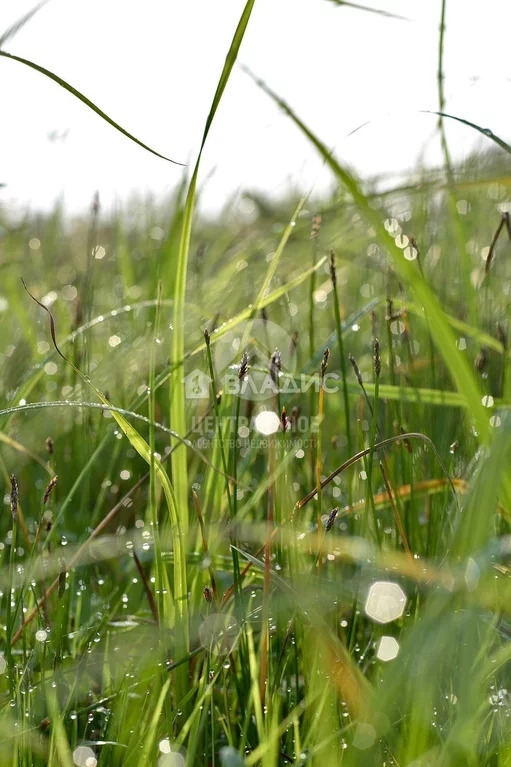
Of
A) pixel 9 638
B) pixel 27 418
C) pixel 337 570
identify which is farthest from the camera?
pixel 27 418

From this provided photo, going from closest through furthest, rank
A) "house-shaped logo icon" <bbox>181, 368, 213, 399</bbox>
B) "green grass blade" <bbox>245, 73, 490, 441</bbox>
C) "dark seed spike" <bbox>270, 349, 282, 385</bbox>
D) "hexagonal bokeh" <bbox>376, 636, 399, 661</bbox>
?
"green grass blade" <bbox>245, 73, 490, 441</bbox>
"hexagonal bokeh" <bbox>376, 636, 399, 661</bbox>
"dark seed spike" <bbox>270, 349, 282, 385</bbox>
"house-shaped logo icon" <bbox>181, 368, 213, 399</bbox>

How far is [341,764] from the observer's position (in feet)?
2.03

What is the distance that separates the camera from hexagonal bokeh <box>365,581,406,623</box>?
84 cm

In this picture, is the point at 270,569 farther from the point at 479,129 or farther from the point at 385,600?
the point at 479,129

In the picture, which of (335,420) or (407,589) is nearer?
(407,589)

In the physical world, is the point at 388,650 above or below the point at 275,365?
below

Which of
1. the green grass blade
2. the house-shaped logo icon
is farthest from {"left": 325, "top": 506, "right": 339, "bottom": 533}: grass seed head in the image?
the house-shaped logo icon

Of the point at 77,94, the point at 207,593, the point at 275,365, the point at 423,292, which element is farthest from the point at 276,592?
the point at 77,94

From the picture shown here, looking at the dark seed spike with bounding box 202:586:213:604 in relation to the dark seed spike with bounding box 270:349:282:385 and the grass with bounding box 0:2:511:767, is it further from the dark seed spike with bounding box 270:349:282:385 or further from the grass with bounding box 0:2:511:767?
the dark seed spike with bounding box 270:349:282:385

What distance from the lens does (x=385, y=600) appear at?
0.85m

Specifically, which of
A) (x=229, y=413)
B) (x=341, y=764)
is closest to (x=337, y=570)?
(x=229, y=413)

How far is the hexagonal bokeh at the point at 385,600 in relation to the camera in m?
0.84

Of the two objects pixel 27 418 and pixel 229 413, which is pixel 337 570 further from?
pixel 27 418

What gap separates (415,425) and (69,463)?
66cm
